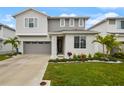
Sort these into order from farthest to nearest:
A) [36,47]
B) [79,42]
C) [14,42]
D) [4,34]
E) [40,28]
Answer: [4,34]
[36,47]
[40,28]
[14,42]
[79,42]

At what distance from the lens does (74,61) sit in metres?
20.7

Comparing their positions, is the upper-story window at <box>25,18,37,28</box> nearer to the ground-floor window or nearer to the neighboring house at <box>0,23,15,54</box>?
the ground-floor window

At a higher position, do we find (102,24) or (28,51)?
(102,24)

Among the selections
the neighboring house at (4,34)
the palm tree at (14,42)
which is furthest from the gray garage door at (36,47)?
the neighboring house at (4,34)

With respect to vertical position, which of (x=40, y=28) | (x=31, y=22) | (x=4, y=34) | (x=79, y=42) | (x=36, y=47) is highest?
(x=31, y=22)

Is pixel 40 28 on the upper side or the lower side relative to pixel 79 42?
upper

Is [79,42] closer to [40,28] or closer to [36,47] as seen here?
[40,28]

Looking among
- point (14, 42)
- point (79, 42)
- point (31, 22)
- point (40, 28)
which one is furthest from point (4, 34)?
point (79, 42)

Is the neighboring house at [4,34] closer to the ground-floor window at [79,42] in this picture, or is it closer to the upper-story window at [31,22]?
the upper-story window at [31,22]

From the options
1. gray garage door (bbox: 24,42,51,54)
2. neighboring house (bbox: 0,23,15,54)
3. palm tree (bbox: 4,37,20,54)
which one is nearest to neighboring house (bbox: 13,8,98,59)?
gray garage door (bbox: 24,42,51,54)

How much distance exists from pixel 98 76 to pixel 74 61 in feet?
26.0
